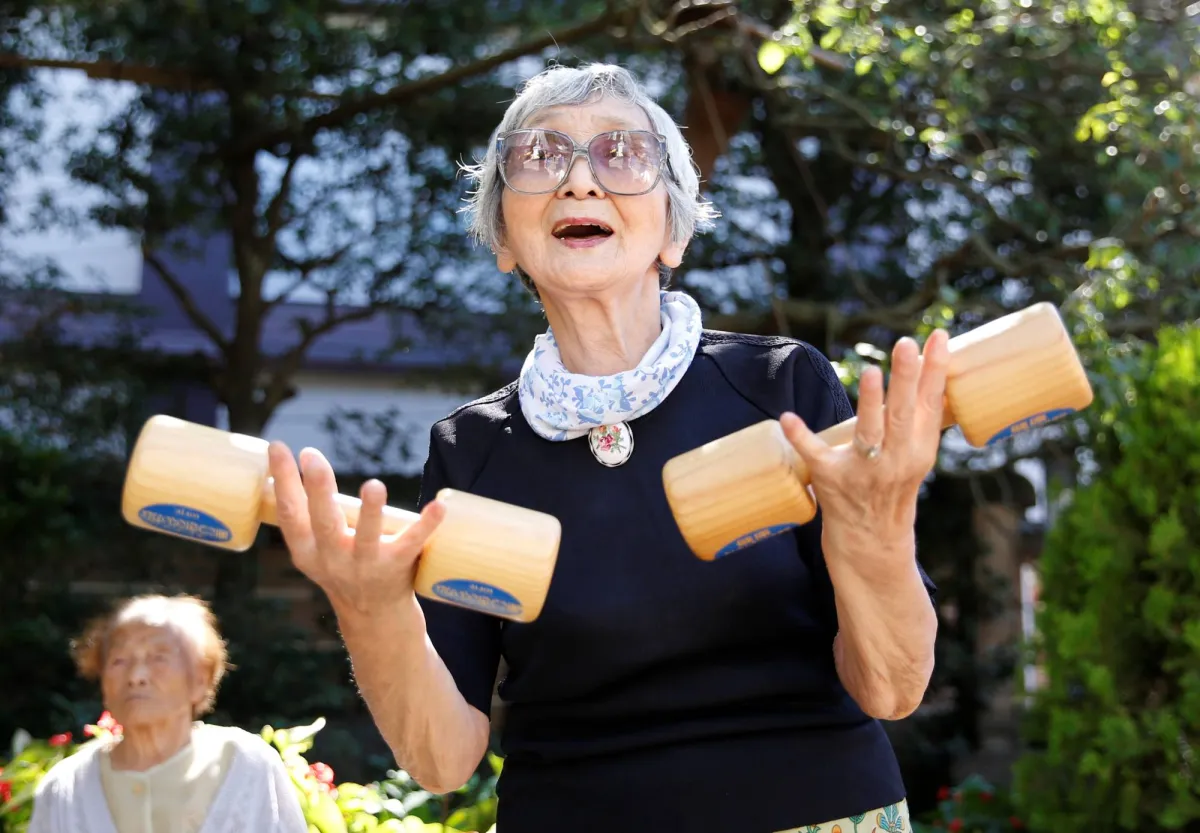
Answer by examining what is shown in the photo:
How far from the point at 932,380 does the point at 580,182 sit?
2.25 ft

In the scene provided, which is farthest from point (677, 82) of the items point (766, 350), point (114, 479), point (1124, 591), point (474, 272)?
point (766, 350)

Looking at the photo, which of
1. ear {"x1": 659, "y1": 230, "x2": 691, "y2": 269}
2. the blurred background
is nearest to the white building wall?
the blurred background

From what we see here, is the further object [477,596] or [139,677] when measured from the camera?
[139,677]

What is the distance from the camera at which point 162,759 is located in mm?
3430

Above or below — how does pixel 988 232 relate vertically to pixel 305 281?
below

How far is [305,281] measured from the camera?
8008 mm

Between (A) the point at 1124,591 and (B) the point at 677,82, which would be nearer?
(A) the point at 1124,591

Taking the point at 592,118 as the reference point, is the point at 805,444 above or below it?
below

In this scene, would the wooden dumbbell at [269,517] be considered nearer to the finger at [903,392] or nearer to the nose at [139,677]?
the finger at [903,392]

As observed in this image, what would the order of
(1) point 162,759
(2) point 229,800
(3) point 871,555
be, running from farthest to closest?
(1) point 162,759 < (2) point 229,800 < (3) point 871,555

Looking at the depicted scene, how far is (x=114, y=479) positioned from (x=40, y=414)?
0.56m

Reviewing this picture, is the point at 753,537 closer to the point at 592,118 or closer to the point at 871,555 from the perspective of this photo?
the point at 871,555

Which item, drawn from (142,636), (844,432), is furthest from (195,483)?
(142,636)

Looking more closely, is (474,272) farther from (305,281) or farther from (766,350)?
(766,350)
